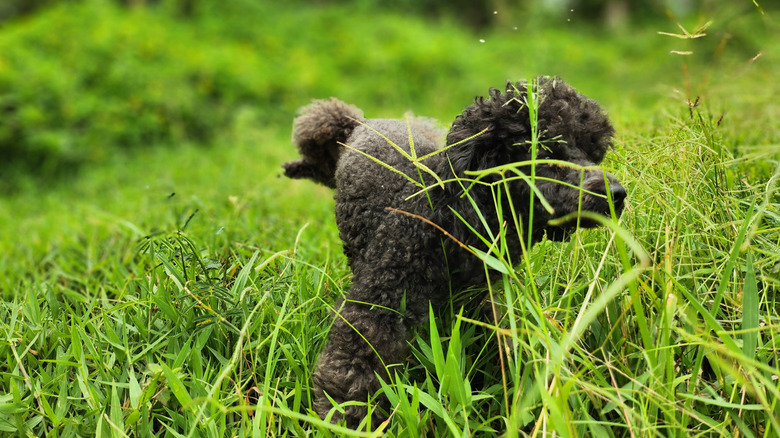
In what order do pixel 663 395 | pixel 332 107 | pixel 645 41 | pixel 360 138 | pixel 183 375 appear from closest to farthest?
pixel 663 395 → pixel 183 375 → pixel 360 138 → pixel 332 107 → pixel 645 41

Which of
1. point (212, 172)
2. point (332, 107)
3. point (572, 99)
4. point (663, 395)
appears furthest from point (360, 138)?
point (212, 172)

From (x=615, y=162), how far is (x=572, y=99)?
415mm

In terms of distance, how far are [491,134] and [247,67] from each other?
27.7 feet

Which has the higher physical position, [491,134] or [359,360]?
[491,134]

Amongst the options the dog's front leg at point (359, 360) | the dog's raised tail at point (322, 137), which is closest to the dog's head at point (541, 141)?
the dog's front leg at point (359, 360)

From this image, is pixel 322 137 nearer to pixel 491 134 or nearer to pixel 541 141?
pixel 491 134

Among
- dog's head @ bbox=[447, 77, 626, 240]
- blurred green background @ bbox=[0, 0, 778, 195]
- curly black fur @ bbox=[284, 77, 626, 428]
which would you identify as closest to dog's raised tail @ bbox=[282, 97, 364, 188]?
A: curly black fur @ bbox=[284, 77, 626, 428]

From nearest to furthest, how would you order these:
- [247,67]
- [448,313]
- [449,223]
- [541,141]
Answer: [541,141]
[449,223]
[448,313]
[247,67]

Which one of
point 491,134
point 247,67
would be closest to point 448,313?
point 491,134

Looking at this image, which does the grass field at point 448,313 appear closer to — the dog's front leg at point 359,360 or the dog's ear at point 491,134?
the dog's front leg at point 359,360

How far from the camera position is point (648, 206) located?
87.0 inches

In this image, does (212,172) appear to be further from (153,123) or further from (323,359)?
(323,359)

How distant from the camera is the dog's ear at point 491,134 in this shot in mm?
1929

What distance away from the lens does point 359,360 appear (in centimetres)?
199
